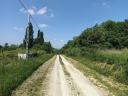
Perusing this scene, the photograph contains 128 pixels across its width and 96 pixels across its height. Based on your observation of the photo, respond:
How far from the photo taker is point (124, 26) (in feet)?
189

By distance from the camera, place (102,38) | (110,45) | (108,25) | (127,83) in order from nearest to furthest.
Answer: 1. (127,83)
2. (110,45)
3. (102,38)
4. (108,25)

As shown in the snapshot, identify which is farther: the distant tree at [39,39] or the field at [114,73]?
the distant tree at [39,39]

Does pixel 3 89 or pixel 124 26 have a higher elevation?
pixel 124 26

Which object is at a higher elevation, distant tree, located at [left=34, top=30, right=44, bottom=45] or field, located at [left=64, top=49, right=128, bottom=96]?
distant tree, located at [left=34, top=30, right=44, bottom=45]

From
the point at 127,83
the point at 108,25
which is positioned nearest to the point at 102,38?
the point at 108,25

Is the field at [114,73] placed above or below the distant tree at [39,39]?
below

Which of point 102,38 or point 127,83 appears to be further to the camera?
point 102,38

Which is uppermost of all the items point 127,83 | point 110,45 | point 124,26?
point 124,26

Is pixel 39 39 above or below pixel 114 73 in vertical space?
above

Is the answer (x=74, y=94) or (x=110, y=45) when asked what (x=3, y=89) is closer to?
(x=74, y=94)

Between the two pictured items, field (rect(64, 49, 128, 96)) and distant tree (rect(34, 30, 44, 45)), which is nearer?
field (rect(64, 49, 128, 96))

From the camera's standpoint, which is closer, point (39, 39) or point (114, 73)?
point (114, 73)

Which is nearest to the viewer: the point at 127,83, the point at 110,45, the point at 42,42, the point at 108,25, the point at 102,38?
the point at 127,83

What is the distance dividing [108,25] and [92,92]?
191 ft
